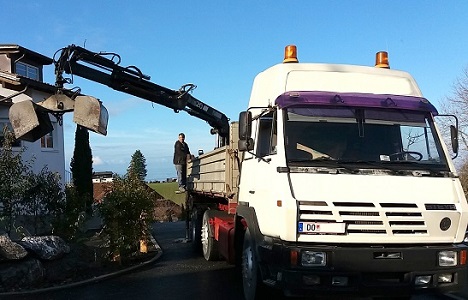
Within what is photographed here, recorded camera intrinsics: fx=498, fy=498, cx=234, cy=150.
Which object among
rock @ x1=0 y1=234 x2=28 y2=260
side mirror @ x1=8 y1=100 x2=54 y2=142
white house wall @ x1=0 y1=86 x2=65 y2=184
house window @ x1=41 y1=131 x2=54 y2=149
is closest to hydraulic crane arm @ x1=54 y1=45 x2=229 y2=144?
side mirror @ x1=8 y1=100 x2=54 y2=142

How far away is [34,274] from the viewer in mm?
8578

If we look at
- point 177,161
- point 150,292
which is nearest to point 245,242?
point 150,292

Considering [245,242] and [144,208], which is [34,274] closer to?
[144,208]

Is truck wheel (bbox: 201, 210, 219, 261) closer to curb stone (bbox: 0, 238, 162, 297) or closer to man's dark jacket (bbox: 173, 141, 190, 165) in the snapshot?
curb stone (bbox: 0, 238, 162, 297)

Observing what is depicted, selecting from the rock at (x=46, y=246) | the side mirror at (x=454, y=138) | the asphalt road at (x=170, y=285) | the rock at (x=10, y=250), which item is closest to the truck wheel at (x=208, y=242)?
the asphalt road at (x=170, y=285)

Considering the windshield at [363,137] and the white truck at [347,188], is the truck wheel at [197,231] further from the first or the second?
the windshield at [363,137]

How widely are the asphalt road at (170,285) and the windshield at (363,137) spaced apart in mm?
1980

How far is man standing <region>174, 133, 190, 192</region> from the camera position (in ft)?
48.9

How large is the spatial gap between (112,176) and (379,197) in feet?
Answer: 22.6

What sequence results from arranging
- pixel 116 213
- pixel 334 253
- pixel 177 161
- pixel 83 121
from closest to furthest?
pixel 334 253 < pixel 83 121 < pixel 116 213 < pixel 177 161

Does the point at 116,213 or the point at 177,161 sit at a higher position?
the point at 177,161

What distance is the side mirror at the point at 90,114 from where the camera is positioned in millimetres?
7797

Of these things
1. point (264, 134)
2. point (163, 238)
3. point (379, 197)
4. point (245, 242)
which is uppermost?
point (264, 134)

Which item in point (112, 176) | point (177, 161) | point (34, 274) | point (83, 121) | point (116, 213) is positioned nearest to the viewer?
point (83, 121)
